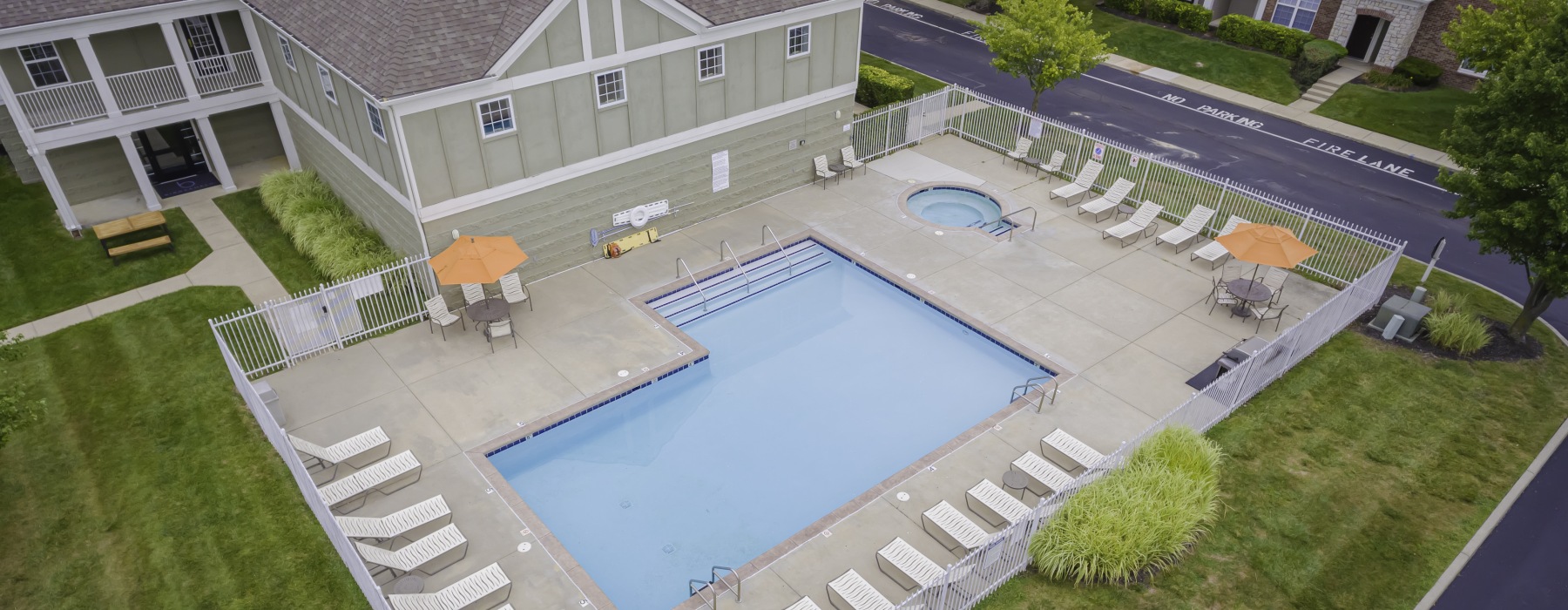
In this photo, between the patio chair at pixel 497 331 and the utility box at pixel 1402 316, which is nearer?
the patio chair at pixel 497 331

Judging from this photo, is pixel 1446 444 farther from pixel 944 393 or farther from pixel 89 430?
pixel 89 430

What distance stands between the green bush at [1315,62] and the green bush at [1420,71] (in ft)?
6.65

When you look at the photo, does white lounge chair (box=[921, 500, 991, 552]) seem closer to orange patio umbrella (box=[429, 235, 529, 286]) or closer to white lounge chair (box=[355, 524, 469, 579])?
white lounge chair (box=[355, 524, 469, 579])

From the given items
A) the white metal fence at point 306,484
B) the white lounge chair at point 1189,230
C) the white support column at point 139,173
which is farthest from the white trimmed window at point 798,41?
the white support column at point 139,173

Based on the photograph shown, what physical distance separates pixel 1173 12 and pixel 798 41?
23.5 meters

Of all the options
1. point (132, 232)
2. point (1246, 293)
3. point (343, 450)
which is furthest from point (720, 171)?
point (132, 232)

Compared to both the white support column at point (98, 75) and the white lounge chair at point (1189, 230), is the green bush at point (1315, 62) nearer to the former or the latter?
the white lounge chair at point (1189, 230)

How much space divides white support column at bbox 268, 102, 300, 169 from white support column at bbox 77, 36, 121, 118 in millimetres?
3579

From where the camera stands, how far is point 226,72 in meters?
24.0

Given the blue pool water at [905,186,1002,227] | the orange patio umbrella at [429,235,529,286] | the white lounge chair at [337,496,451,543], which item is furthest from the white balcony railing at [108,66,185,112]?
the blue pool water at [905,186,1002,227]

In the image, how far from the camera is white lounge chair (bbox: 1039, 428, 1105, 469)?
51.9 ft

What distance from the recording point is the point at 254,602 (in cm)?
1362

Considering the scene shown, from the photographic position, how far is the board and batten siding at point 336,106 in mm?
19125

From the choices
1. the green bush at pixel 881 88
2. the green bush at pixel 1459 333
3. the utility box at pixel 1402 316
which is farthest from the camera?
the green bush at pixel 881 88
